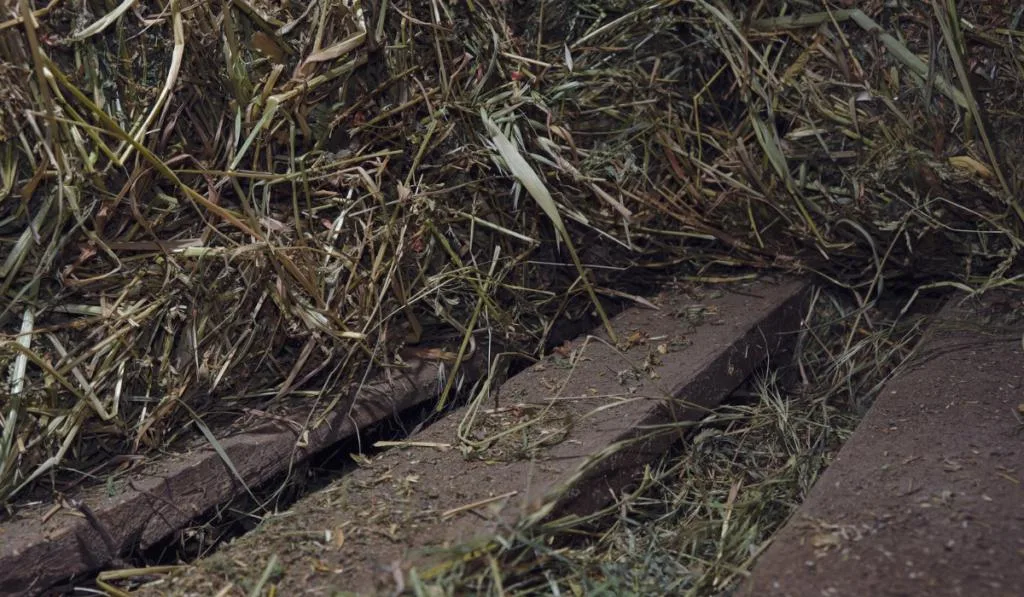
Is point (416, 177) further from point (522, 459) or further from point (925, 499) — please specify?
point (925, 499)

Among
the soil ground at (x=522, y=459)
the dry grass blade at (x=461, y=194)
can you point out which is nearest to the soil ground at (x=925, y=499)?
the dry grass blade at (x=461, y=194)

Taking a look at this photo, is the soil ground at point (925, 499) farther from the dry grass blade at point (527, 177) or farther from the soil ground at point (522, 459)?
the dry grass blade at point (527, 177)

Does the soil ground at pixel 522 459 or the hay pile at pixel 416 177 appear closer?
the soil ground at pixel 522 459

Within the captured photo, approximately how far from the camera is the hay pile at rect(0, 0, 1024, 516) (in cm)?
169

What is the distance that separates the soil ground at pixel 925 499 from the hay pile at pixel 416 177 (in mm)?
374

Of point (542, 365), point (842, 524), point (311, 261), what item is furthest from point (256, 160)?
point (842, 524)

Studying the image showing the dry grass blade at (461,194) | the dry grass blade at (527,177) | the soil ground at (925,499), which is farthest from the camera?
the dry grass blade at (527,177)

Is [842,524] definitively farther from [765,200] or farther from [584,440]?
[765,200]

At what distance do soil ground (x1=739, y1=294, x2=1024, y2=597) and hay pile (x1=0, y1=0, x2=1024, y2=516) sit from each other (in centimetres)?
37

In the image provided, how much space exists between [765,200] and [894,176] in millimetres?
274

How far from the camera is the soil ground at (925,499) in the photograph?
1.27m

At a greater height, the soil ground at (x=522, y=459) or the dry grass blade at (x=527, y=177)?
the dry grass blade at (x=527, y=177)

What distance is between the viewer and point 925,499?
1428 millimetres

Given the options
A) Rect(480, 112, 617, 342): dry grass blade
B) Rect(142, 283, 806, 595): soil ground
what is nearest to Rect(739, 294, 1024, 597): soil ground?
Rect(142, 283, 806, 595): soil ground
